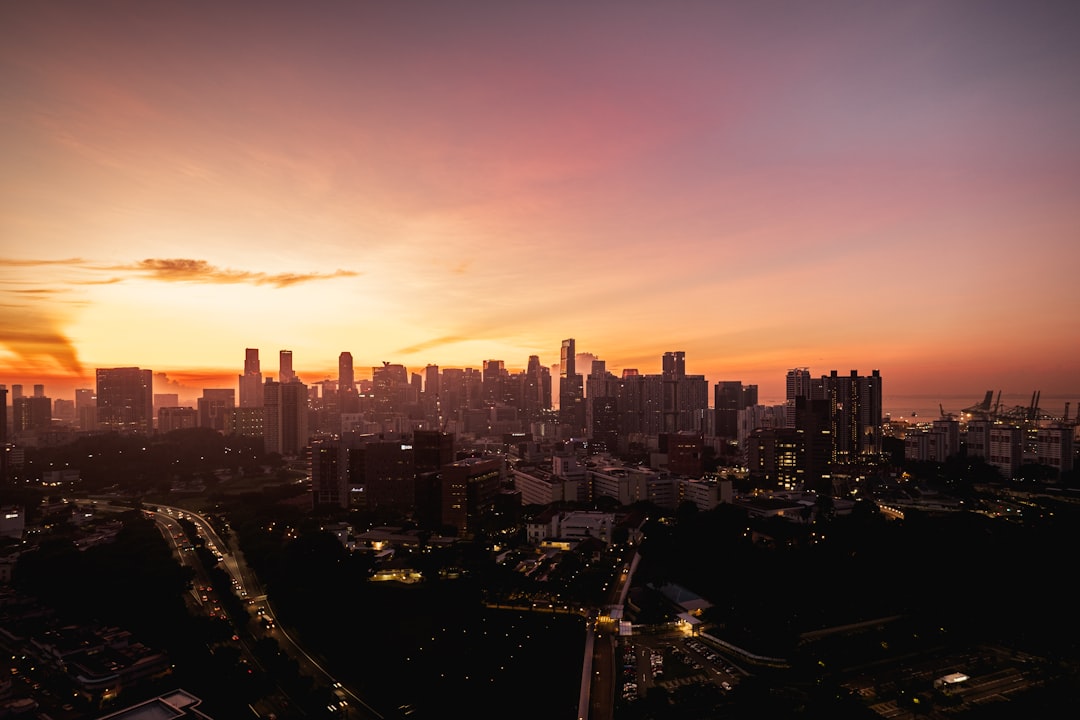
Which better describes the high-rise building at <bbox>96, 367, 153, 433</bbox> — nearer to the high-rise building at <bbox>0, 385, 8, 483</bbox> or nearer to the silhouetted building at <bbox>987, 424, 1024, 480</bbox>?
the high-rise building at <bbox>0, 385, 8, 483</bbox>

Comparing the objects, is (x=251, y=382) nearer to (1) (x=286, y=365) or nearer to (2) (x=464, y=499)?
(1) (x=286, y=365)

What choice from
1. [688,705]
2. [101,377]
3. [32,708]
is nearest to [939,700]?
[688,705]

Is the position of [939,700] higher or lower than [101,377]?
lower

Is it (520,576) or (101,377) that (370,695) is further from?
(101,377)

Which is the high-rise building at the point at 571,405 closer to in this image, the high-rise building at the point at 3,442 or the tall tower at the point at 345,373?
the tall tower at the point at 345,373

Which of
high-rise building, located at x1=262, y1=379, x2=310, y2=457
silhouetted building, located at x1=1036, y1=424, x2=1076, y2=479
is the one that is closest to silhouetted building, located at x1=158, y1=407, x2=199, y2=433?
high-rise building, located at x1=262, y1=379, x2=310, y2=457

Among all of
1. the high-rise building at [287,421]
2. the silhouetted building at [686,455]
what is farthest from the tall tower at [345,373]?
the silhouetted building at [686,455]
